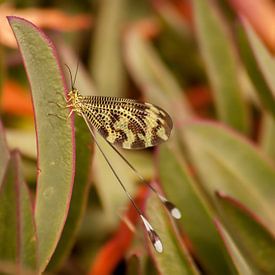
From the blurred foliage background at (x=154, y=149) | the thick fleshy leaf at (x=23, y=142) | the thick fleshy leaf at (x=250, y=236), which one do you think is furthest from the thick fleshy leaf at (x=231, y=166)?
the thick fleshy leaf at (x=23, y=142)

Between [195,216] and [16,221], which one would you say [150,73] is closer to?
[195,216]

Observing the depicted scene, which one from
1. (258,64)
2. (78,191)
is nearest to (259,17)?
(258,64)

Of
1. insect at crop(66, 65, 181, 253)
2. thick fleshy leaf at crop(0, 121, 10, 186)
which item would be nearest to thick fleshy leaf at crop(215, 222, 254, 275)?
insect at crop(66, 65, 181, 253)

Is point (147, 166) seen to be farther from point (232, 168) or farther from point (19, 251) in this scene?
point (19, 251)

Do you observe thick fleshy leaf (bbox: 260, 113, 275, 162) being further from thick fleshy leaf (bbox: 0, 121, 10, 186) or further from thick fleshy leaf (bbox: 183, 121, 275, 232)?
thick fleshy leaf (bbox: 0, 121, 10, 186)

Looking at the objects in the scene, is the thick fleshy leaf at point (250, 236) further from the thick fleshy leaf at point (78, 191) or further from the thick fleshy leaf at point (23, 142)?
the thick fleshy leaf at point (23, 142)
